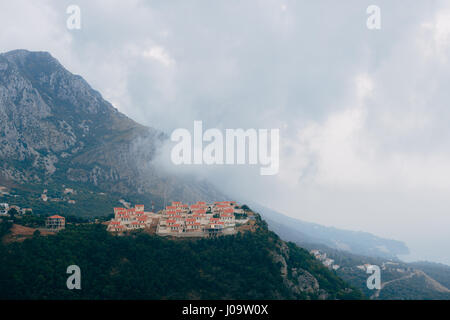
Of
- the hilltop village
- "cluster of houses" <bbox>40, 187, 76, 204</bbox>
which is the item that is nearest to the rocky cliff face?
"cluster of houses" <bbox>40, 187, 76, 204</bbox>

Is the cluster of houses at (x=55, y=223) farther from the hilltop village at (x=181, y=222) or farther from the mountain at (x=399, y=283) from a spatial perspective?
the mountain at (x=399, y=283)

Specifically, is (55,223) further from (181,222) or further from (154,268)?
(181,222)

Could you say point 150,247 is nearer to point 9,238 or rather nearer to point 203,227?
point 203,227

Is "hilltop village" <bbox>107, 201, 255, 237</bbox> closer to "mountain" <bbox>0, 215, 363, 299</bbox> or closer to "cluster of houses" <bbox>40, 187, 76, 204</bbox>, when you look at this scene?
"mountain" <bbox>0, 215, 363, 299</bbox>

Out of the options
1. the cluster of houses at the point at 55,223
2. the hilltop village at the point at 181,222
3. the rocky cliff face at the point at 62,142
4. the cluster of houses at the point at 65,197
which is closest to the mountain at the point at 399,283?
the hilltop village at the point at 181,222
